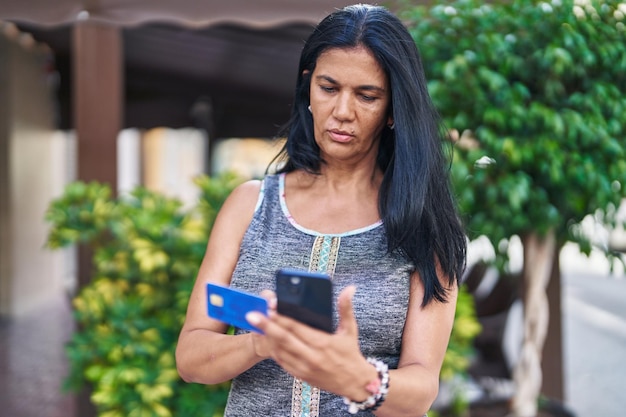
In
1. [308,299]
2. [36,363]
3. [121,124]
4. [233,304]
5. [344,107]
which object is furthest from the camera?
[36,363]

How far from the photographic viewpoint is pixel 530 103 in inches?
131

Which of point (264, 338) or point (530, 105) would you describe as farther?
point (530, 105)

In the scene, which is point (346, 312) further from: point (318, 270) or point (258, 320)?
point (318, 270)

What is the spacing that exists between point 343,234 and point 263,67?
6.64m

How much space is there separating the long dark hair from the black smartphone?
0.41 meters

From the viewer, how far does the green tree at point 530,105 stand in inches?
124

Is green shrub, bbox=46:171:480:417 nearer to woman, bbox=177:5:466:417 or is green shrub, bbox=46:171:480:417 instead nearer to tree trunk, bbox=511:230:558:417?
tree trunk, bbox=511:230:558:417

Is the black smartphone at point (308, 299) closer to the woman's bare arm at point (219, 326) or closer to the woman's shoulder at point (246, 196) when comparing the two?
the woman's bare arm at point (219, 326)

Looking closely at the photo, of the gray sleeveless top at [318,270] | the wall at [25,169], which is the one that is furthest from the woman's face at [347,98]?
the wall at [25,169]

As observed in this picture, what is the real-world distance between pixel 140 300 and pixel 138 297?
0.13 feet

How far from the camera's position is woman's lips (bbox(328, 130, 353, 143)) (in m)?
1.48

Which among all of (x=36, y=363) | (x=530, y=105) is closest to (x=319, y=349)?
(x=530, y=105)

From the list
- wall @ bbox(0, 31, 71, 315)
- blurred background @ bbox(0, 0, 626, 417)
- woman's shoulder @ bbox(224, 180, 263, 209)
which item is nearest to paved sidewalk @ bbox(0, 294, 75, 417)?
blurred background @ bbox(0, 0, 626, 417)

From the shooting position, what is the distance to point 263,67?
7.93 meters
